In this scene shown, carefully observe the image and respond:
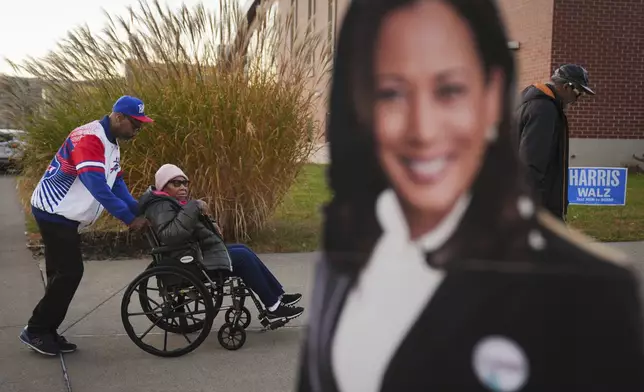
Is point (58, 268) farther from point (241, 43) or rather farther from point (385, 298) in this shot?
point (241, 43)

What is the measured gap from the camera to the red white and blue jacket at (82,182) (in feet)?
13.8

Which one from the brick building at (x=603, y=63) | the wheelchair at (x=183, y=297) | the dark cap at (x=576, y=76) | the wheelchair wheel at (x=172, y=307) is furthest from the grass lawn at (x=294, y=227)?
the dark cap at (x=576, y=76)

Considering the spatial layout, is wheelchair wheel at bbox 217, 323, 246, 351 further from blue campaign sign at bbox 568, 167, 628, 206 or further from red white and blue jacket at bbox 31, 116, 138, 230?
blue campaign sign at bbox 568, 167, 628, 206

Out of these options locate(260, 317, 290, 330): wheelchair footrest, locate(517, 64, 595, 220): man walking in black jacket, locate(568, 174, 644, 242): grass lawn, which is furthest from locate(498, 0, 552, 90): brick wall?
locate(568, 174, 644, 242): grass lawn

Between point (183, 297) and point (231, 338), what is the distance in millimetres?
443

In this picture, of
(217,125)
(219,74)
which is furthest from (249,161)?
(219,74)

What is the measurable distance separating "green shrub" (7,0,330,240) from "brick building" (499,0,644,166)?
164 inches

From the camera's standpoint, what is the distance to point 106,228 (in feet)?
26.6

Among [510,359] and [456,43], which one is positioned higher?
[456,43]

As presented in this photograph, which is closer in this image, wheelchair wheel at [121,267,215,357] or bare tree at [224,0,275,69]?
wheelchair wheel at [121,267,215,357]

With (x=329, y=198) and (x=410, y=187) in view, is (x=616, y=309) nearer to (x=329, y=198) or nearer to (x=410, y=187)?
(x=410, y=187)

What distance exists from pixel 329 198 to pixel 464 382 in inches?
22.9

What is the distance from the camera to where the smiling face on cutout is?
5.16ft

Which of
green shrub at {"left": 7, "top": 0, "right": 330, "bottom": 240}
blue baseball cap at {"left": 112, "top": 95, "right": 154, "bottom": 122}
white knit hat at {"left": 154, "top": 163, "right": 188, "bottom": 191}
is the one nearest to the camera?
blue baseball cap at {"left": 112, "top": 95, "right": 154, "bottom": 122}
